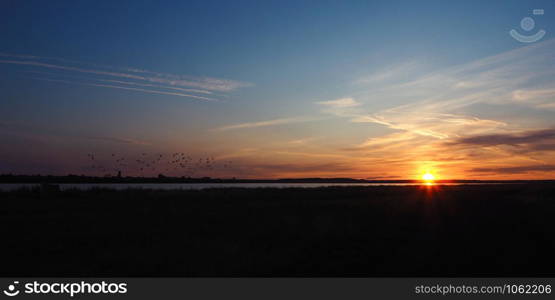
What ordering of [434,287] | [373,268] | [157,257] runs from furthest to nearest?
[157,257]
[373,268]
[434,287]

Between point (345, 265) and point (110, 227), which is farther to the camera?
point (110, 227)

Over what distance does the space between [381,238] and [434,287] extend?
214 inches

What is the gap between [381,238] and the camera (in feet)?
44.3

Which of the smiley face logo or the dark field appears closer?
the smiley face logo

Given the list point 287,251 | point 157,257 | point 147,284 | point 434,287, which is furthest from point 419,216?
point 147,284

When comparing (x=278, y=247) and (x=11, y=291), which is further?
(x=278, y=247)

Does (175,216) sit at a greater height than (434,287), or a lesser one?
greater

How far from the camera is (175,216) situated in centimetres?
2075

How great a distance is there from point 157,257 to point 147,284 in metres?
2.68

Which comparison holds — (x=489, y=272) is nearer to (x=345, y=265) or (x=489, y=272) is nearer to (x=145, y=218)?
(x=345, y=265)

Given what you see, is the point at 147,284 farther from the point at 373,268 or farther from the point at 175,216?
the point at 175,216

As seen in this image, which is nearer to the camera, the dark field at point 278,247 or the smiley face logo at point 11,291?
the smiley face logo at point 11,291

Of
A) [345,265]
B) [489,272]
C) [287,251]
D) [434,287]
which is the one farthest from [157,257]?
[489,272]

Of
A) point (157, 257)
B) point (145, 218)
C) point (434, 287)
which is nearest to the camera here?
point (434, 287)
